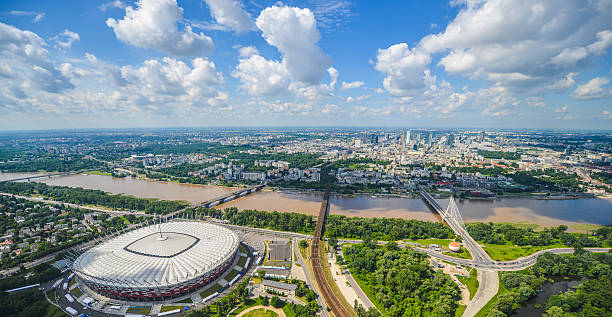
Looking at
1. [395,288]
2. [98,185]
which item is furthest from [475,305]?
[98,185]

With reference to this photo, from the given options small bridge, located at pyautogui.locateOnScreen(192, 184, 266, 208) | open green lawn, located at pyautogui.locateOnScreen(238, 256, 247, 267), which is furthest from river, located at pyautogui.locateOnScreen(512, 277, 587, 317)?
small bridge, located at pyautogui.locateOnScreen(192, 184, 266, 208)

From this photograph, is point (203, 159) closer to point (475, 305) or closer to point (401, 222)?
point (401, 222)

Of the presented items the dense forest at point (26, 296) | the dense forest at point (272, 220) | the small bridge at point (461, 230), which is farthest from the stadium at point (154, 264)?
the small bridge at point (461, 230)

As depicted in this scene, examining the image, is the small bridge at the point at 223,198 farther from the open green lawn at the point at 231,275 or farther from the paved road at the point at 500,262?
the paved road at the point at 500,262

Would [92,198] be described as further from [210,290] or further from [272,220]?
[210,290]

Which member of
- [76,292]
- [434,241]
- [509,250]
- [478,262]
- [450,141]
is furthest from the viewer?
[450,141]

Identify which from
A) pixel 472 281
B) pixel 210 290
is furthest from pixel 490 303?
pixel 210 290
